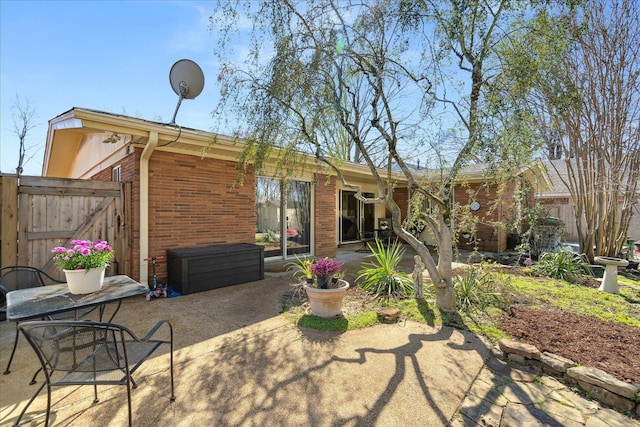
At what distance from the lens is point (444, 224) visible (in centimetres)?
438

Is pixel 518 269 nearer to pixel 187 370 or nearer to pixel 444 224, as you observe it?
pixel 444 224

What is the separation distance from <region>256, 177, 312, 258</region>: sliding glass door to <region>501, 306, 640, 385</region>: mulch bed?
510 centimetres

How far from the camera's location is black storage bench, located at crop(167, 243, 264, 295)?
524 cm

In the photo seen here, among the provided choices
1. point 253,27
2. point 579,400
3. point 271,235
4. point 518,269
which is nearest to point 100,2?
point 253,27

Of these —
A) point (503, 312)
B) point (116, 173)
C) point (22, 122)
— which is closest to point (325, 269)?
point (503, 312)

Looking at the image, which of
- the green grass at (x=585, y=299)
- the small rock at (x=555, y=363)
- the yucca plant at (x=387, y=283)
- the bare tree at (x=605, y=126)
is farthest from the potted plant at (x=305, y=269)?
the bare tree at (x=605, y=126)

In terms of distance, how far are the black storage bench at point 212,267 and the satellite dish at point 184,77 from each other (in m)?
2.84

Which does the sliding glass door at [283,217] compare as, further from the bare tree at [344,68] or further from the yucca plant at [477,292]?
the yucca plant at [477,292]

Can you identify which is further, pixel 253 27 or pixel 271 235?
pixel 271 235

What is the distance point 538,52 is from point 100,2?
6877mm

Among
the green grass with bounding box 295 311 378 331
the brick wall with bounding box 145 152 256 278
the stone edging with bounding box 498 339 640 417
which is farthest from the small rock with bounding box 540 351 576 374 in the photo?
the brick wall with bounding box 145 152 256 278

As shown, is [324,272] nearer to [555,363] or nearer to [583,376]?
[555,363]

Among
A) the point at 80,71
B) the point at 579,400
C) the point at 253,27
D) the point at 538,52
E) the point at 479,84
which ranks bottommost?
the point at 579,400

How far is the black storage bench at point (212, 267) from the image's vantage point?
5.24 meters
